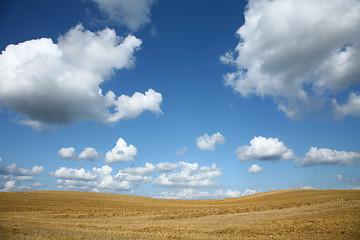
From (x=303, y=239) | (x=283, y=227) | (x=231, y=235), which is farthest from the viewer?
(x=283, y=227)

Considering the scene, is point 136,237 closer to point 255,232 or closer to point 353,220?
point 255,232

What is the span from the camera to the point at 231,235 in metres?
19.2

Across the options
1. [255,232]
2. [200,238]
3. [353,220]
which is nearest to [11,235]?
[200,238]

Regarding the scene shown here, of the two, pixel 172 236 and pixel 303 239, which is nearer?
pixel 303 239

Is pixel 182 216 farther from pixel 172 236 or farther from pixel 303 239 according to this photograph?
pixel 303 239

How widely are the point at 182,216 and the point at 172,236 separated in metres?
16.3

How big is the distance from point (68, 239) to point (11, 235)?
213 inches

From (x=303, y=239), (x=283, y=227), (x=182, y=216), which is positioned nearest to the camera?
(x=303, y=239)

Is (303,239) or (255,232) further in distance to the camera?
(255,232)

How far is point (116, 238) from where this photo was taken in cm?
1842

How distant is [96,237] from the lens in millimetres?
18859

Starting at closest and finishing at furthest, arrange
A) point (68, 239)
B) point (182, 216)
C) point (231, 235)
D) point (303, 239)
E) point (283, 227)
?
1. point (303, 239)
2. point (68, 239)
3. point (231, 235)
4. point (283, 227)
5. point (182, 216)

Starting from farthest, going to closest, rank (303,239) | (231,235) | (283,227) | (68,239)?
(283,227)
(231,235)
(68,239)
(303,239)

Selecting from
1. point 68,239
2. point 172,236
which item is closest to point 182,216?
point 172,236
